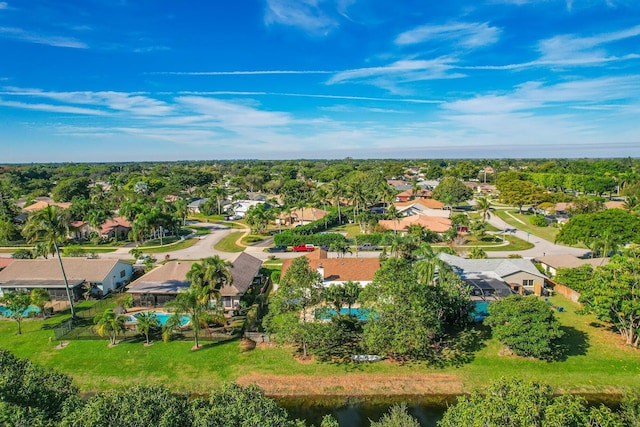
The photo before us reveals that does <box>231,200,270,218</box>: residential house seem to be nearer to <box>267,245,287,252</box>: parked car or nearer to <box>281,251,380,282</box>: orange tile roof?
<box>267,245,287,252</box>: parked car

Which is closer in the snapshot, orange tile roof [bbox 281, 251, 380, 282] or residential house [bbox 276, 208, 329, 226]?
orange tile roof [bbox 281, 251, 380, 282]

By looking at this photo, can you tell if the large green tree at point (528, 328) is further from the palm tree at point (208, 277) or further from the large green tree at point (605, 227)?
the large green tree at point (605, 227)

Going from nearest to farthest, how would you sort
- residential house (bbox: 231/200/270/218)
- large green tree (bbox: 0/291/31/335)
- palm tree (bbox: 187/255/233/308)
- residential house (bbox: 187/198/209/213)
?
palm tree (bbox: 187/255/233/308), large green tree (bbox: 0/291/31/335), residential house (bbox: 231/200/270/218), residential house (bbox: 187/198/209/213)

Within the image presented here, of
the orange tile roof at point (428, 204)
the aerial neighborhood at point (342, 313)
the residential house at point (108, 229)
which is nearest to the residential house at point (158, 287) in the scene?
the aerial neighborhood at point (342, 313)

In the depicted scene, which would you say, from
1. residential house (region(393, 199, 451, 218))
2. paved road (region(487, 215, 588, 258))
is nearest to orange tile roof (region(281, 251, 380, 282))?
paved road (region(487, 215, 588, 258))

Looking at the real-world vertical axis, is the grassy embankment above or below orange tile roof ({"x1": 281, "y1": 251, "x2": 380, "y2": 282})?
below

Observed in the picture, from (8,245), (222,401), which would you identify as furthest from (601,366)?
(8,245)

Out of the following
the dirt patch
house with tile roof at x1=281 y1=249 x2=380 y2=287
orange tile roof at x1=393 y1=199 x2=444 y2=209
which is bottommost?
the dirt patch
